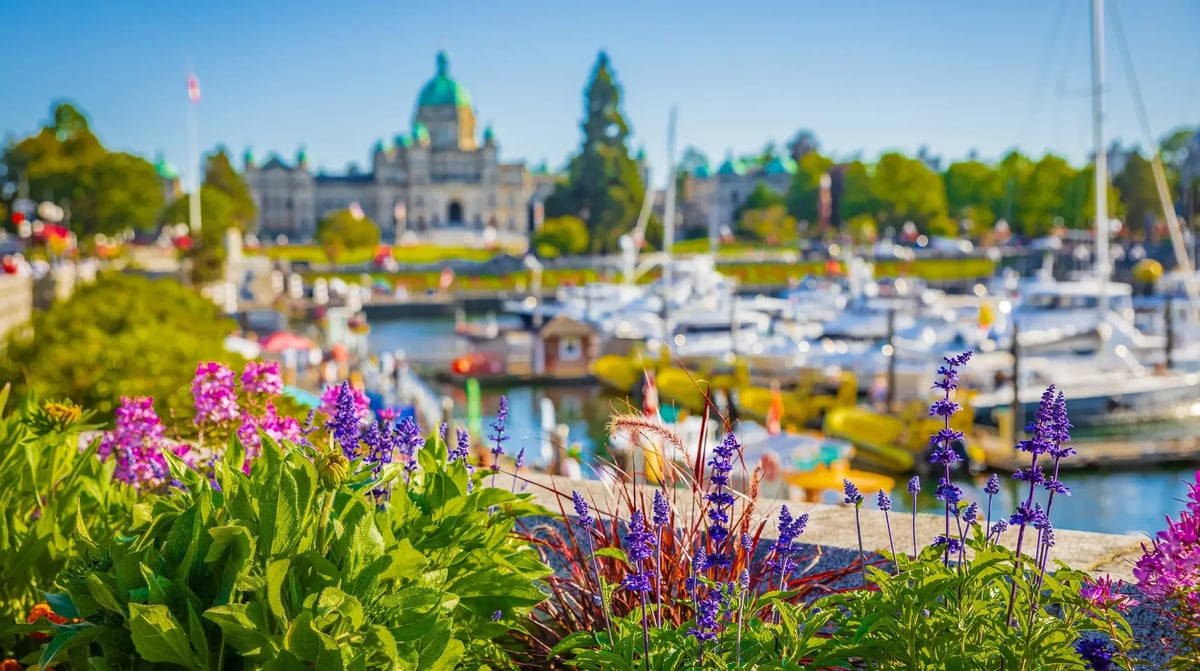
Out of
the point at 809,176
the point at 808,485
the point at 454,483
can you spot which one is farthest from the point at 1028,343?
Result: the point at 809,176

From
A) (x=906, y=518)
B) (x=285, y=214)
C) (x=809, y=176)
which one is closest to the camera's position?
(x=906, y=518)

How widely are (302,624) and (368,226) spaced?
8786 centimetres

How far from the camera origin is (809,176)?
10838cm

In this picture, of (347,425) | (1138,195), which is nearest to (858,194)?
(1138,195)

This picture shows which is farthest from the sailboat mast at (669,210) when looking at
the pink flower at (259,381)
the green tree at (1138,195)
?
the green tree at (1138,195)

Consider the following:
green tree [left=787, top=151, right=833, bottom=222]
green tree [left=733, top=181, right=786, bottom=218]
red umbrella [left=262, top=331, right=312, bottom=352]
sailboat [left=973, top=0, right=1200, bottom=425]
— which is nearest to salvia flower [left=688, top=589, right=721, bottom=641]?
sailboat [left=973, top=0, right=1200, bottom=425]

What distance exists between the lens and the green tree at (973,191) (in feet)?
321

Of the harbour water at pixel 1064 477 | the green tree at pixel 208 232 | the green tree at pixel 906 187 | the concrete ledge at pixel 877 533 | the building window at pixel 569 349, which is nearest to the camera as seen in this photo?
the concrete ledge at pixel 877 533

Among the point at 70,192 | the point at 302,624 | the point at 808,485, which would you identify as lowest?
the point at 808,485

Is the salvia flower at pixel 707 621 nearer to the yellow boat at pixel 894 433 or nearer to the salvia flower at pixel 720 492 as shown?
the salvia flower at pixel 720 492

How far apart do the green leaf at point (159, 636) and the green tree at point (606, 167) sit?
78.5 metres

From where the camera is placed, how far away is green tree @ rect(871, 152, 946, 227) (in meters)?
94.2

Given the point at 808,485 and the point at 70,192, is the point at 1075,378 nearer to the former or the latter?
the point at 808,485

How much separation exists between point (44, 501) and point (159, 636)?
63.3 inches
